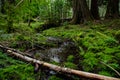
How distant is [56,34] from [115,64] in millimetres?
5478

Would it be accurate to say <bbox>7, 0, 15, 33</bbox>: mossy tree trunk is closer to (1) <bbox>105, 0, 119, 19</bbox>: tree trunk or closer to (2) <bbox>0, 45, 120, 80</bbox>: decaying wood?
(2) <bbox>0, 45, 120, 80</bbox>: decaying wood

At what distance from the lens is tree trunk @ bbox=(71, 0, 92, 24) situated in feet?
41.1

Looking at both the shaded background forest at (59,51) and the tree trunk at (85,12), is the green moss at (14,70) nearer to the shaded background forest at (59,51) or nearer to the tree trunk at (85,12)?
the shaded background forest at (59,51)

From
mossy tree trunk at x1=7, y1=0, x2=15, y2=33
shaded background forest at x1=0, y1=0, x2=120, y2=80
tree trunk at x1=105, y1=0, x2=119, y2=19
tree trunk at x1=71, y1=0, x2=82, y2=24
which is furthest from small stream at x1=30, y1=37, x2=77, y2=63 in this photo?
tree trunk at x1=105, y1=0, x2=119, y2=19

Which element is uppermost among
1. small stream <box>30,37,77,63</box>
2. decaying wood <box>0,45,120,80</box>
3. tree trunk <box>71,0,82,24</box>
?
tree trunk <box>71,0,82,24</box>

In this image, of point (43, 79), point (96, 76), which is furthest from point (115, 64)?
point (43, 79)

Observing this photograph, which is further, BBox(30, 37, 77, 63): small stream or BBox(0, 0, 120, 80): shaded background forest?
BBox(30, 37, 77, 63): small stream

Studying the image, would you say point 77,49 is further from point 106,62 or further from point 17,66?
point 17,66

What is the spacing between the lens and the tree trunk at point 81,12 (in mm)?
12523

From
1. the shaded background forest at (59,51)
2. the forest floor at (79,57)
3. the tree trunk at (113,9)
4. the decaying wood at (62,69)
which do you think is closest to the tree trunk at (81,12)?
the shaded background forest at (59,51)

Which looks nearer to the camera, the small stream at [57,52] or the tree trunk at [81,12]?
the small stream at [57,52]

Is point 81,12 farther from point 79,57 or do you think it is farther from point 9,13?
point 79,57

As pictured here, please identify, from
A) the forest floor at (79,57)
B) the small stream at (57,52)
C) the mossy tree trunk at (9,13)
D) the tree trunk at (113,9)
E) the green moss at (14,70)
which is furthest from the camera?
the tree trunk at (113,9)

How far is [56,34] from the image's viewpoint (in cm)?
1000
